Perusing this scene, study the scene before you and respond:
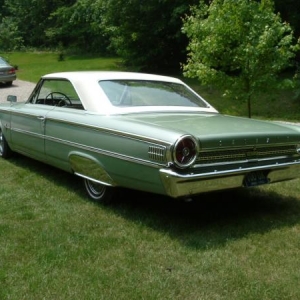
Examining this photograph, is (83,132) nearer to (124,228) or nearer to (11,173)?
(124,228)

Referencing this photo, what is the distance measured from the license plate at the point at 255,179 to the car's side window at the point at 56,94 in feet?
6.48

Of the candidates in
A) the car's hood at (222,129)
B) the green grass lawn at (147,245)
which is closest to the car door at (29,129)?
the green grass lawn at (147,245)

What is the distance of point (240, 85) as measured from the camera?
11.9m

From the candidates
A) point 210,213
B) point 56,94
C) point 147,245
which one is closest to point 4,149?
point 56,94

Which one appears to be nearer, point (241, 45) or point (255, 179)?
point (255, 179)

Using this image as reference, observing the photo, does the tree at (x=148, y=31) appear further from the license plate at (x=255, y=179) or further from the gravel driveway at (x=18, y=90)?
the license plate at (x=255, y=179)

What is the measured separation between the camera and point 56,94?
611 centimetres

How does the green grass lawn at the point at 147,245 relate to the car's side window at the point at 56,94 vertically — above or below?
below

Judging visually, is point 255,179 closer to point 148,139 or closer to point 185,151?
point 185,151

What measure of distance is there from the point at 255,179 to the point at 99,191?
161cm

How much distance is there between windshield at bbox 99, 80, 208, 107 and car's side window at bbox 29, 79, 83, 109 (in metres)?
0.41

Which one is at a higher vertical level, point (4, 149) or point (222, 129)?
point (222, 129)

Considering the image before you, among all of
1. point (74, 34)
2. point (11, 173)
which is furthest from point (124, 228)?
point (74, 34)

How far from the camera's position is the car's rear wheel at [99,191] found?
16.3 ft
